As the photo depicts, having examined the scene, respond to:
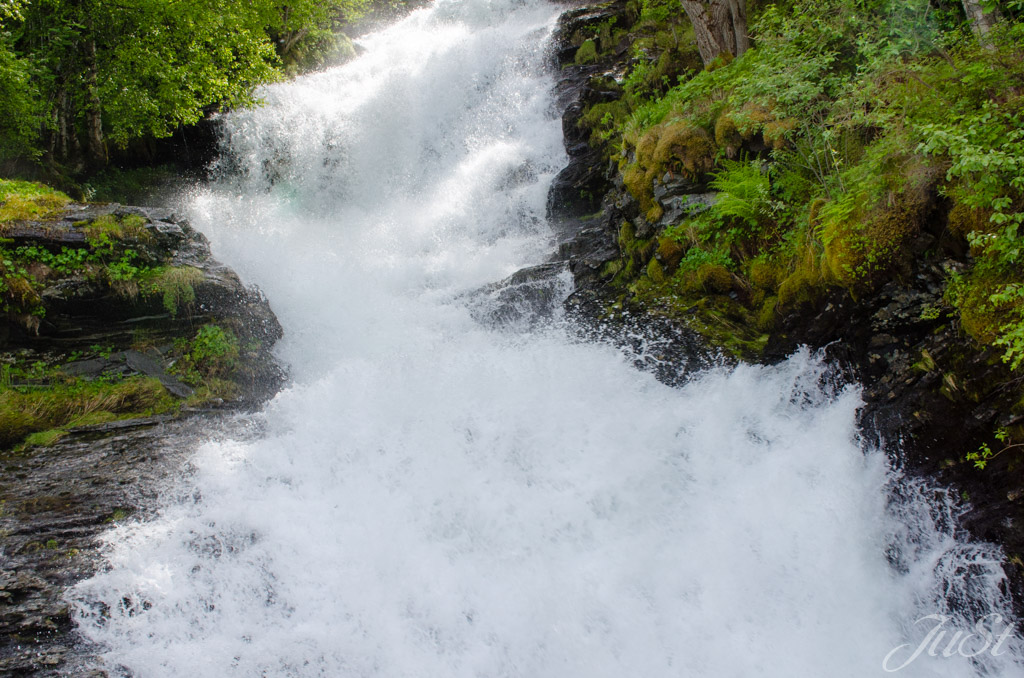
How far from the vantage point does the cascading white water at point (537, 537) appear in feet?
14.0

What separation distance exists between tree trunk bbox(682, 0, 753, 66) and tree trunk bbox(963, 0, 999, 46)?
3811 mm

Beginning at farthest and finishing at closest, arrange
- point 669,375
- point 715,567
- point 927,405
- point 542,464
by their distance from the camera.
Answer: point 669,375
point 542,464
point 715,567
point 927,405

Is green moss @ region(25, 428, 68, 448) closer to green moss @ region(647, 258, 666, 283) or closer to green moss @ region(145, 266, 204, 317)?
green moss @ region(145, 266, 204, 317)

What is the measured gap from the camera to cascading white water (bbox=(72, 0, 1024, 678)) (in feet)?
14.0

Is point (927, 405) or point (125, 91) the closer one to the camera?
point (927, 405)

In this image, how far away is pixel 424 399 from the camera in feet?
23.3

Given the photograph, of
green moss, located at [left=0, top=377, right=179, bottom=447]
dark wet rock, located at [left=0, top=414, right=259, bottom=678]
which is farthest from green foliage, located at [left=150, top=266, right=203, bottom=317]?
dark wet rock, located at [left=0, top=414, right=259, bottom=678]

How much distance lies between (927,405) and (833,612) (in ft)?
5.77

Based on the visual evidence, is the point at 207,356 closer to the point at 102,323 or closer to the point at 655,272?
the point at 102,323

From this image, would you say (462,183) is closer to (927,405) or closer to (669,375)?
(669,375)

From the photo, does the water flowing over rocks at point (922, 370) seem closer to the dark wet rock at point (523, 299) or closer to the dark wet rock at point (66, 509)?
the dark wet rock at point (523, 299)

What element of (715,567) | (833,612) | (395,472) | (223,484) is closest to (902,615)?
(833,612)

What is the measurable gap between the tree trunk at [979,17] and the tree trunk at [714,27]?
3.81 meters

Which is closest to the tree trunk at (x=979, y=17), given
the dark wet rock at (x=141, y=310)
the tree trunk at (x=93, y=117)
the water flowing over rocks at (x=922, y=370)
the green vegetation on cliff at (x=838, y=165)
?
the green vegetation on cliff at (x=838, y=165)
